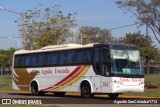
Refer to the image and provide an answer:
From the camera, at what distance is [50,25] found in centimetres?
4956

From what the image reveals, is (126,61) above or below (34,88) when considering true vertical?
above

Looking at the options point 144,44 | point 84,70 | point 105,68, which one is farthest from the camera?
point 144,44

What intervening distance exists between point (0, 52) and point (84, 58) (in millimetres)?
84226

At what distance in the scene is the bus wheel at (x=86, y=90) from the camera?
2502cm

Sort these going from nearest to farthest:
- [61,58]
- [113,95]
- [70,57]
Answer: [113,95]
[70,57]
[61,58]

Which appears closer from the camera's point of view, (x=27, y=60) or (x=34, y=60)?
(x=34, y=60)

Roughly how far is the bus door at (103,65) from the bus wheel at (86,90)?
3.55 feet

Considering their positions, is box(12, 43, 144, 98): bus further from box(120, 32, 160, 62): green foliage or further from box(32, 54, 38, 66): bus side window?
box(120, 32, 160, 62): green foliage

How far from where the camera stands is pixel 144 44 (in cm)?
7881

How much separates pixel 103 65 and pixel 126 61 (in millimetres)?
1258

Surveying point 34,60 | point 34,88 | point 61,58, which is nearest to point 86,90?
point 61,58

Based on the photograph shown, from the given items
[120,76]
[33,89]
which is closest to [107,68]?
[120,76]

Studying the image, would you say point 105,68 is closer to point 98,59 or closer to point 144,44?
point 98,59

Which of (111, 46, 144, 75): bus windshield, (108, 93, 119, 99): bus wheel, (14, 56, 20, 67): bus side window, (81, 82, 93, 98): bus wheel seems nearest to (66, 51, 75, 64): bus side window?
(81, 82, 93, 98): bus wheel
